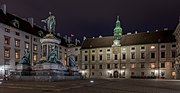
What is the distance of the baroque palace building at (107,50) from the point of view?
52938mm

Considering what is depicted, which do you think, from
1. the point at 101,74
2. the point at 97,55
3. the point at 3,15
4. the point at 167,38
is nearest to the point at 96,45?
the point at 97,55

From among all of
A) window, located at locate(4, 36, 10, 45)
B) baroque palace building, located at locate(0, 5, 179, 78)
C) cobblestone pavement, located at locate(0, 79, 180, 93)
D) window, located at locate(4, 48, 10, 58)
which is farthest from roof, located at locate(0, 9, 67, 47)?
cobblestone pavement, located at locate(0, 79, 180, 93)

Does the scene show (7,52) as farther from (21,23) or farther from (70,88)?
(70,88)

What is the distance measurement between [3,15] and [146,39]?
4521cm

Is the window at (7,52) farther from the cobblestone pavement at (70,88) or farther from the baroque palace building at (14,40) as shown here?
the cobblestone pavement at (70,88)

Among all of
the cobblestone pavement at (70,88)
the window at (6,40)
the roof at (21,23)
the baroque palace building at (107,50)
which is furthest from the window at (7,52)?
the cobblestone pavement at (70,88)

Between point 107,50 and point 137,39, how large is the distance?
11.3 m

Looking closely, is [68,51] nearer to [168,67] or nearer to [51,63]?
[168,67]

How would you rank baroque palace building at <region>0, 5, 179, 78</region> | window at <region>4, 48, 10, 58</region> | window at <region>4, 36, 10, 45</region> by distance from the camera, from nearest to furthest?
window at <region>4, 48, 10, 58</region>
window at <region>4, 36, 10, 45</region>
baroque palace building at <region>0, 5, 179, 78</region>

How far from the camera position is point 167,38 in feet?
223

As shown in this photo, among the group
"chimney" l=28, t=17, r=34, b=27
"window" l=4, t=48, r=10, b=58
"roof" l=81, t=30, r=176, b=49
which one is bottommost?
"window" l=4, t=48, r=10, b=58

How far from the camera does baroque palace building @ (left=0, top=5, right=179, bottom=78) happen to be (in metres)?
52.9

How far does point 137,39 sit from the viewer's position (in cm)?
7412

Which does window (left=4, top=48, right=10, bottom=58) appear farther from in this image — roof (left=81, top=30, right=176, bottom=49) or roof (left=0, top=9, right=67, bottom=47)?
roof (left=81, top=30, right=176, bottom=49)
